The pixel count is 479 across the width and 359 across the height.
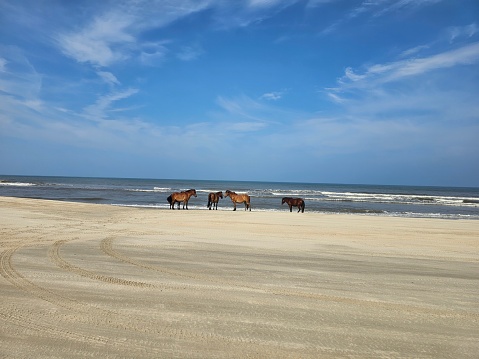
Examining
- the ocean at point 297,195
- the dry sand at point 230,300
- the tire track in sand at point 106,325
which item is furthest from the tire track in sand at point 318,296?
the ocean at point 297,195

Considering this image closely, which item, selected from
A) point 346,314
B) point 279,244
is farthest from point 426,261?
point 346,314

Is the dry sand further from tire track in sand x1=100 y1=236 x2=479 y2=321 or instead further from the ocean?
the ocean

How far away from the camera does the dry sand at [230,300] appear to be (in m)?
3.04

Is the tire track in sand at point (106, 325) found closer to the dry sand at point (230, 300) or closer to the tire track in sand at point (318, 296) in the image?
the dry sand at point (230, 300)

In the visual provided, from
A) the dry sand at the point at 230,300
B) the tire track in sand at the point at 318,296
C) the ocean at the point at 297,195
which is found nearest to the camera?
the dry sand at the point at 230,300

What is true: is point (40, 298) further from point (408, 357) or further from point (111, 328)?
point (408, 357)

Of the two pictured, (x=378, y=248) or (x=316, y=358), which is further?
(x=378, y=248)

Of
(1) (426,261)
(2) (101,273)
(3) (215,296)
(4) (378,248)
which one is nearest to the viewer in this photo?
(3) (215,296)

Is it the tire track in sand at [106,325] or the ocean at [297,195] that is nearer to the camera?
the tire track in sand at [106,325]

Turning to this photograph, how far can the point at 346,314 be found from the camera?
3.87m

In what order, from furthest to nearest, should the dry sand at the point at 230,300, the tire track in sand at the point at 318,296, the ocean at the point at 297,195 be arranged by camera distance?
the ocean at the point at 297,195, the tire track in sand at the point at 318,296, the dry sand at the point at 230,300

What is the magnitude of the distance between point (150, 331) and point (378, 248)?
6851 millimetres

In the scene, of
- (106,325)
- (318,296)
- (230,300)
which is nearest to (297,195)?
(318,296)

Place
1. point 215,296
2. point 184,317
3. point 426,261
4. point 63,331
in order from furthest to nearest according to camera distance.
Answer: point 426,261, point 215,296, point 184,317, point 63,331
